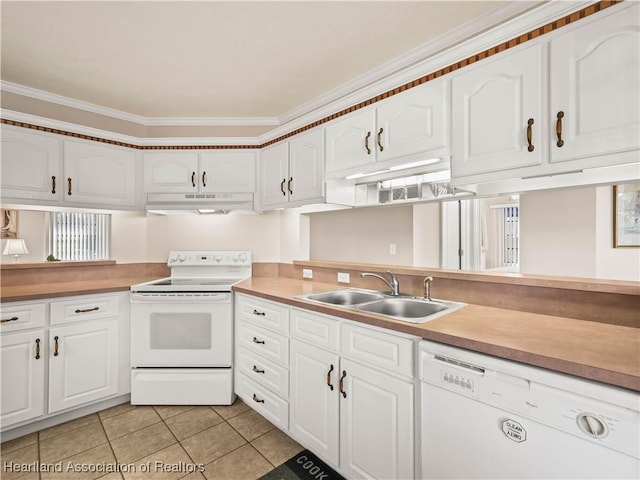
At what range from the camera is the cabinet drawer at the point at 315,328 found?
5.78 feet

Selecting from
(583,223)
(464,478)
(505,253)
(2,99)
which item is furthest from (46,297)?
(505,253)

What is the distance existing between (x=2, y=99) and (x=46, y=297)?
153 centimetres

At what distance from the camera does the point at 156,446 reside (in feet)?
6.65

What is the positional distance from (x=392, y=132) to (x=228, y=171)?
5.30ft

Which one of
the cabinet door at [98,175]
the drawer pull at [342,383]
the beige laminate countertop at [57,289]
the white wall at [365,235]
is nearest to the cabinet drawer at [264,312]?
the drawer pull at [342,383]

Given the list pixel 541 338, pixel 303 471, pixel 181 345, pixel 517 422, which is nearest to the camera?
pixel 517 422

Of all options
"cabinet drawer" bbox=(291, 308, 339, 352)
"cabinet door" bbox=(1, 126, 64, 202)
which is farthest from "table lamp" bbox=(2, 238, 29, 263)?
"cabinet drawer" bbox=(291, 308, 339, 352)

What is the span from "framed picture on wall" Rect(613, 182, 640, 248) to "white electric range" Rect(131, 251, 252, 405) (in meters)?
3.44

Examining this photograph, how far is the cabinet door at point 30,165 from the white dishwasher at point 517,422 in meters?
2.82

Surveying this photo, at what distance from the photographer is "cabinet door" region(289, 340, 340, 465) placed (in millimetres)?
1752

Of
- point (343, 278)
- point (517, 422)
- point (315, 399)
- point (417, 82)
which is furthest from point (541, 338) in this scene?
point (343, 278)

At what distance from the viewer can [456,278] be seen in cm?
191

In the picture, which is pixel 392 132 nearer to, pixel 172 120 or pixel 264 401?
pixel 264 401

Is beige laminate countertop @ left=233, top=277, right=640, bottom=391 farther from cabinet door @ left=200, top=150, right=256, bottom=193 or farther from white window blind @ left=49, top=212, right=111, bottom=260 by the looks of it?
white window blind @ left=49, top=212, right=111, bottom=260
